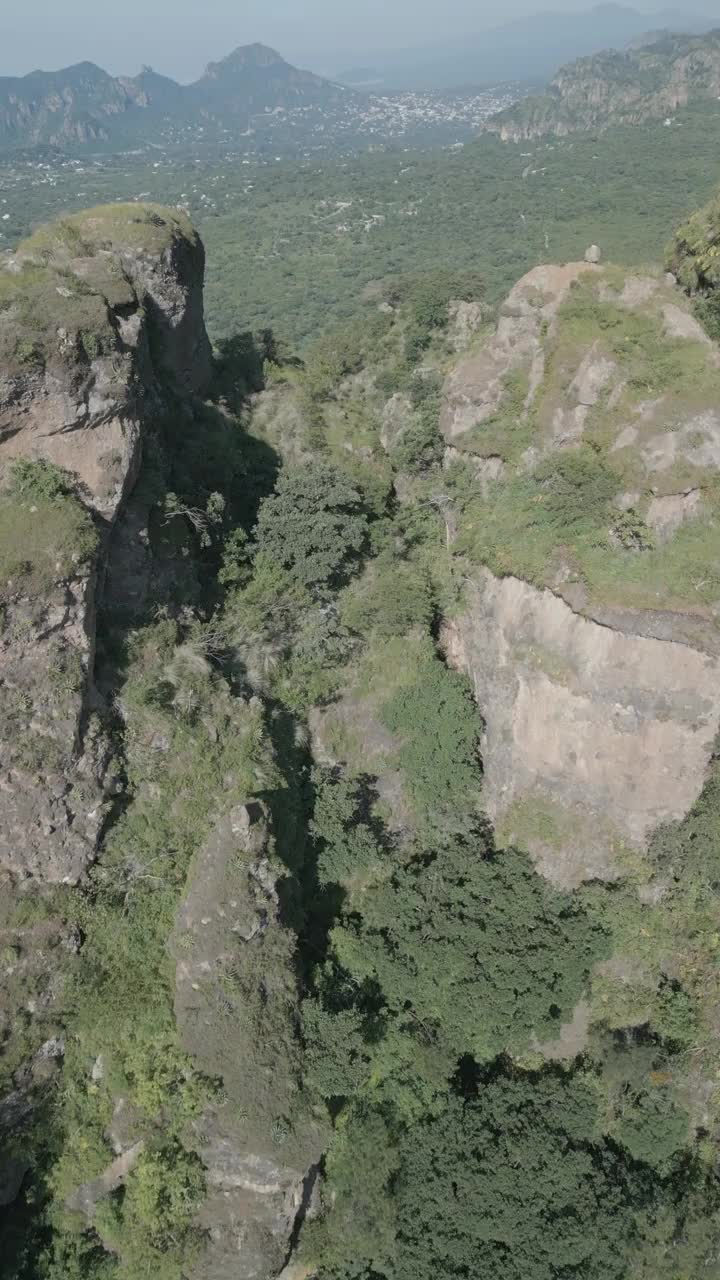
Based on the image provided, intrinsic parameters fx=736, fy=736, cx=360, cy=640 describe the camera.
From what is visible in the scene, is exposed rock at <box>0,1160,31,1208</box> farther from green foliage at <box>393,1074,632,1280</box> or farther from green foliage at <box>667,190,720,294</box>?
green foliage at <box>667,190,720,294</box>

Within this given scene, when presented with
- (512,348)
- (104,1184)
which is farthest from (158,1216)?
(512,348)

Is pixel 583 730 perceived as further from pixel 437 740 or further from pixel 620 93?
pixel 620 93

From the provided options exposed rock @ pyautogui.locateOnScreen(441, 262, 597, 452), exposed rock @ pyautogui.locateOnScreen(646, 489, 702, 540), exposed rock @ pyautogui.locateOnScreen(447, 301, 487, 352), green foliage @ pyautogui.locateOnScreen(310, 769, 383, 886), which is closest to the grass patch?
green foliage @ pyautogui.locateOnScreen(310, 769, 383, 886)

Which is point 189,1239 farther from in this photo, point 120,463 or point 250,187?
point 250,187

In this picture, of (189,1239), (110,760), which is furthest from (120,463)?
(189,1239)

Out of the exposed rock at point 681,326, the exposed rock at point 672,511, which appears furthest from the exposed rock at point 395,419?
the exposed rock at point 672,511
